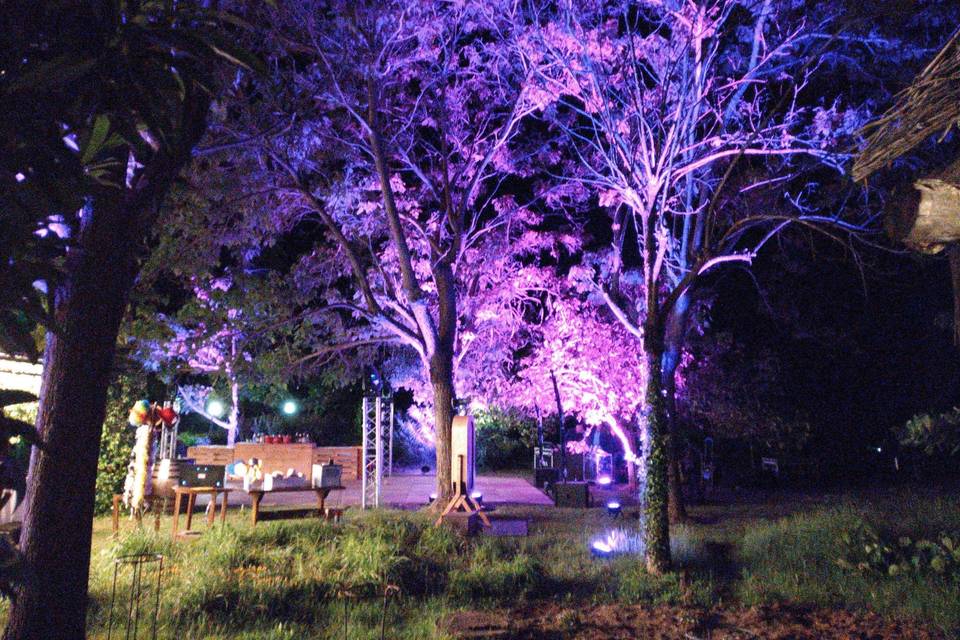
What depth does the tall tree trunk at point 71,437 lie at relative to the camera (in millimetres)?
4430

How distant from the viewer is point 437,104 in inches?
577

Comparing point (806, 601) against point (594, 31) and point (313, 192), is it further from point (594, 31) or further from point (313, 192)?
point (313, 192)

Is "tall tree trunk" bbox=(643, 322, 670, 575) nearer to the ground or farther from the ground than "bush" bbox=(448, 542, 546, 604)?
farther from the ground

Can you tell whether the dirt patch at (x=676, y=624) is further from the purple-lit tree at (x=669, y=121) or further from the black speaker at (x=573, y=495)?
the black speaker at (x=573, y=495)

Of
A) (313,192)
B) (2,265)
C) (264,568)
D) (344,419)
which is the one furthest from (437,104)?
(344,419)

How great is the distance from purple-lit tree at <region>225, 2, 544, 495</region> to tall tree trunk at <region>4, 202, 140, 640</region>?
6.45 meters

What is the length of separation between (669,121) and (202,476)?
872 centimetres

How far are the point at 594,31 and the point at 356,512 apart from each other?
954cm

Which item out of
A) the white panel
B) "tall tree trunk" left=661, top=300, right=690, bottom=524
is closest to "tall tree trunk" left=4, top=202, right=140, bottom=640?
the white panel

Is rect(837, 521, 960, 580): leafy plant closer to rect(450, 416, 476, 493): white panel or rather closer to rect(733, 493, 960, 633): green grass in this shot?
rect(733, 493, 960, 633): green grass

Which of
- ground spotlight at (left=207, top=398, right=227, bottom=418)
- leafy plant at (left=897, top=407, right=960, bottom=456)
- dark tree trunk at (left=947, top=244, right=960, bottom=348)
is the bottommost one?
leafy plant at (left=897, top=407, right=960, bottom=456)

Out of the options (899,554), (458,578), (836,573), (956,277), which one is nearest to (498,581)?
(458,578)

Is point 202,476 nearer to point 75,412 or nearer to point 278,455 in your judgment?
point 75,412

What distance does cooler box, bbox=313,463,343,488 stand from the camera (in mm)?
11703
